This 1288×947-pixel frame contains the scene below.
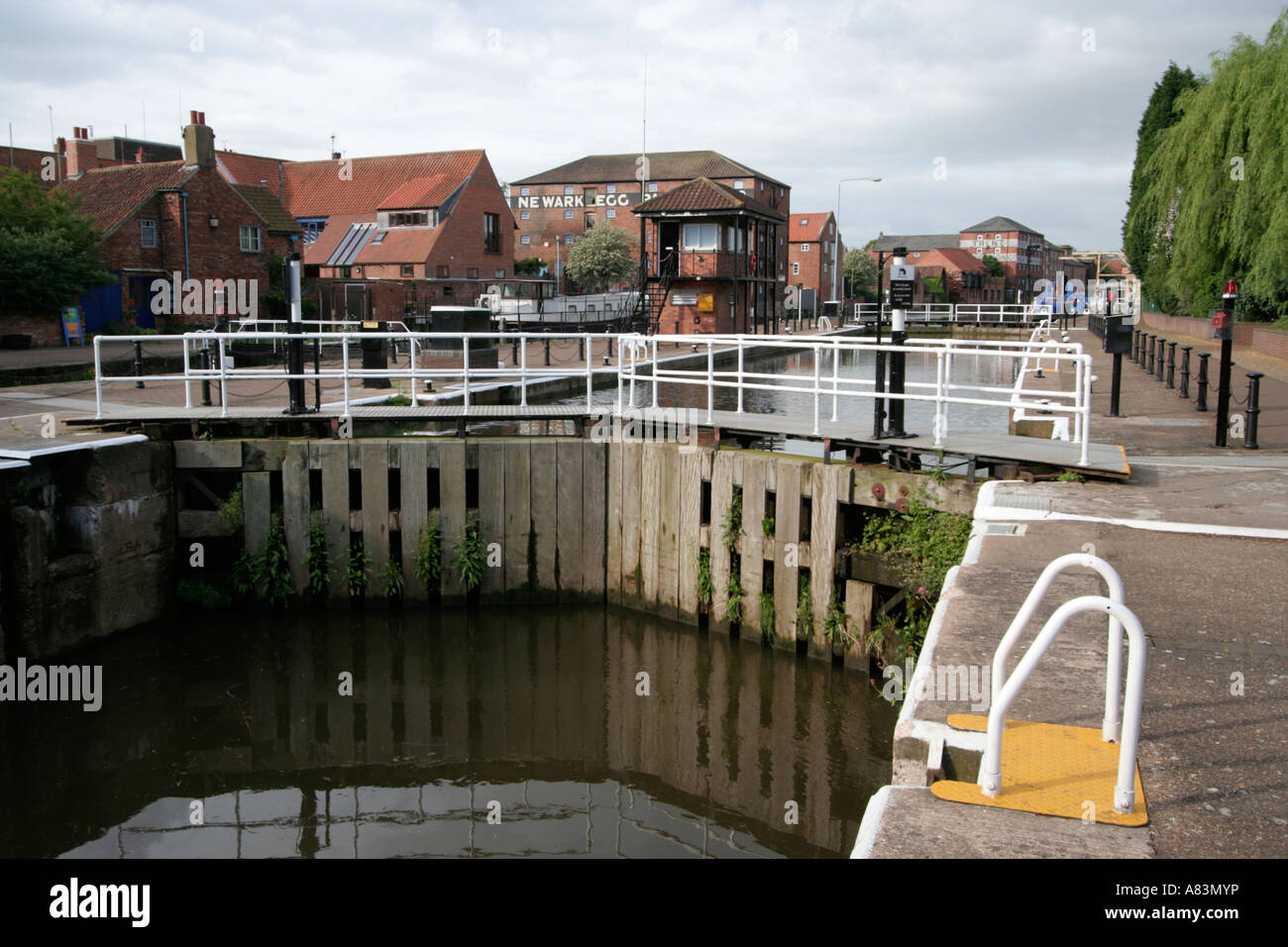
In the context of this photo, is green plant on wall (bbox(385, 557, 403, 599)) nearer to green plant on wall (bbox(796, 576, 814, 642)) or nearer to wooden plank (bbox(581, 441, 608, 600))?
wooden plank (bbox(581, 441, 608, 600))

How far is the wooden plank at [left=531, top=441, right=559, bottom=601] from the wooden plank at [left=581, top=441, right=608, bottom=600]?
1.17ft

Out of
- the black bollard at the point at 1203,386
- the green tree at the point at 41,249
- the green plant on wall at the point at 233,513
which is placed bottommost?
the green plant on wall at the point at 233,513

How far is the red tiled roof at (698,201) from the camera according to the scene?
4197cm

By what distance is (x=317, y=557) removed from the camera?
12789 millimetres

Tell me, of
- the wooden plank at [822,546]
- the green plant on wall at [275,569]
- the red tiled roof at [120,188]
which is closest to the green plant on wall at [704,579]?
the wooden plank at [822,546]

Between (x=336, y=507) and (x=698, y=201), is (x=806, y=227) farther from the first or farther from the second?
(x=336, y=507)

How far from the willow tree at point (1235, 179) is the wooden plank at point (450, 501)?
21168 mm

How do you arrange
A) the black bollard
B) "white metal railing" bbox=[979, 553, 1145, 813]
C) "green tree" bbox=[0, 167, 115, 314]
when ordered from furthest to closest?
"green tree" bbox=[0, 167, 115, 314]
the black bollard
"white metal railing" bbox=[979, 553, 1145, 813]

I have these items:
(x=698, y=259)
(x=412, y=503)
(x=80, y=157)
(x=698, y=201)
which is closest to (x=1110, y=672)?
(x=412, y=503)

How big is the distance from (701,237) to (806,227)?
49951 millimetres

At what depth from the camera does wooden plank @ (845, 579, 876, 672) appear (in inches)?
416

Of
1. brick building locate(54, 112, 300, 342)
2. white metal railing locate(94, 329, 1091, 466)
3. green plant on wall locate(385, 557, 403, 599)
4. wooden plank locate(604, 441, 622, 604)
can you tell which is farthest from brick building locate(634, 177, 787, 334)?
green plant on wall locate(385, 557, 403, 599)

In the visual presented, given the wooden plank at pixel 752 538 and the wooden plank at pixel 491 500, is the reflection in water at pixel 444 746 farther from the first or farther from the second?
the wooden plank at pixel 491 500
